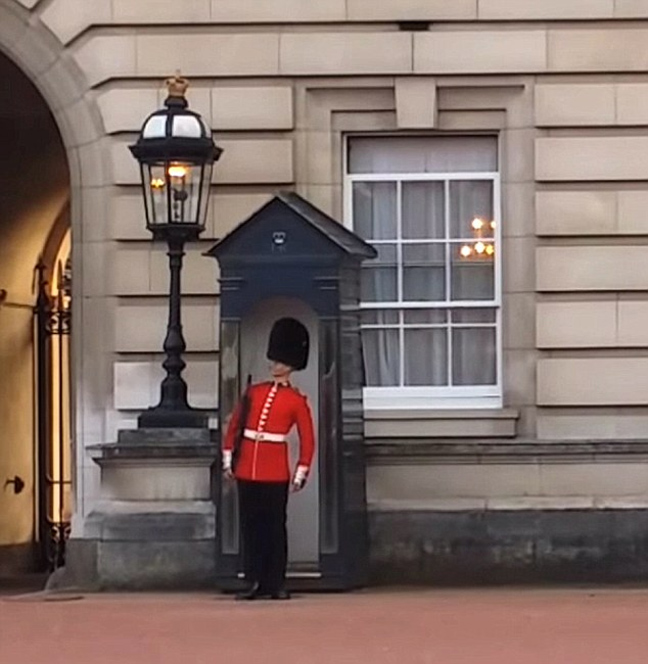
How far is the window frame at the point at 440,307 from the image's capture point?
16.2m

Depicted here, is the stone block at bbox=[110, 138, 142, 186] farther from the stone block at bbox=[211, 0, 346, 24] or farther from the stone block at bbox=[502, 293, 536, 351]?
the stone block at bbox=[502, 293, 536, 351]

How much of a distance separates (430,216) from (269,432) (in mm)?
2502

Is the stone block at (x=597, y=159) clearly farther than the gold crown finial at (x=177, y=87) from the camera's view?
Yes

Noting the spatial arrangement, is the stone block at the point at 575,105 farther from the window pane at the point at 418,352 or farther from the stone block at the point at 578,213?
the window pane at the point at 418,352

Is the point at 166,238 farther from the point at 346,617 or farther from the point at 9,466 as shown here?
the point at 9,466

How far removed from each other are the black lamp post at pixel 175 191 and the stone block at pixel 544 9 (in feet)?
6.33

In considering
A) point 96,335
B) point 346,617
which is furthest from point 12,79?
point 346,617

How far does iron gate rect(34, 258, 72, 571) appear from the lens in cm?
2266

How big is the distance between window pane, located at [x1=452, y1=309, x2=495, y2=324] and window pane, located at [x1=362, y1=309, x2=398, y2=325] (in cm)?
38

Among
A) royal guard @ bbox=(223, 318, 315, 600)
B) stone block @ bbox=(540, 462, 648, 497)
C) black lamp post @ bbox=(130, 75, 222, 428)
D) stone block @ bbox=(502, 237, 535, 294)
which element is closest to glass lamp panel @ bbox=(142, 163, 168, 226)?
black lamp post @ bbox=(130, 75, 222, 428)

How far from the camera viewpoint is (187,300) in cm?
1603

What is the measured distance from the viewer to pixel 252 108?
16016mm

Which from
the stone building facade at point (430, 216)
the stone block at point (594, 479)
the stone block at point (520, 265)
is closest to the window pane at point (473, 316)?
the stone building facade at point (430, 216)

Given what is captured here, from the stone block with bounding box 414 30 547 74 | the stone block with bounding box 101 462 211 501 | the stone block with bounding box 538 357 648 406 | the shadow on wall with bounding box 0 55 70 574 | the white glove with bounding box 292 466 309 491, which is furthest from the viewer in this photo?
the shadow on wall with bounding box 0 55 70 574
